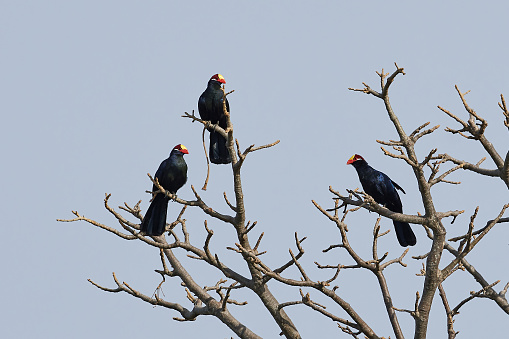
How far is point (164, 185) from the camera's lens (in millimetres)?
8055

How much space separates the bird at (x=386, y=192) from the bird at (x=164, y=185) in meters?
2.24

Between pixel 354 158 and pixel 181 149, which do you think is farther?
pixel 354 158

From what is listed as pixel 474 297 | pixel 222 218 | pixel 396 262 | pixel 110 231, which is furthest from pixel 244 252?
pixel 474 297

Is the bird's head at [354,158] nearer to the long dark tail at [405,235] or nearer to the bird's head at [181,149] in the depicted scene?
the long dark tail at [405,235]

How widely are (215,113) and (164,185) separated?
137 cm

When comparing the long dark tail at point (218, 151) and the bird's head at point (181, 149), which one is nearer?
the bird's head at point (181, 149)

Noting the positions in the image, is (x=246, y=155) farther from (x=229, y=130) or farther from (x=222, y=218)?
(x=222, y=218)

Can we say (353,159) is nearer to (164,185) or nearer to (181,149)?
(181,149)

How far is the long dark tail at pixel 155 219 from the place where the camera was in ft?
24.6

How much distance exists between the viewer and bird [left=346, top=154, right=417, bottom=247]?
812 cm

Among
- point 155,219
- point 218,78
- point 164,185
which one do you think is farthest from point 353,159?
point 155,219

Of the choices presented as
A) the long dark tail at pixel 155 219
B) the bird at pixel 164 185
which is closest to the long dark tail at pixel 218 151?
the bird at pixel 164 185

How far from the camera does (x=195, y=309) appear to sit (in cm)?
759

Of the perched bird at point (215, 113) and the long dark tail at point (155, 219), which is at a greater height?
the perched bird at point (215, 113)
